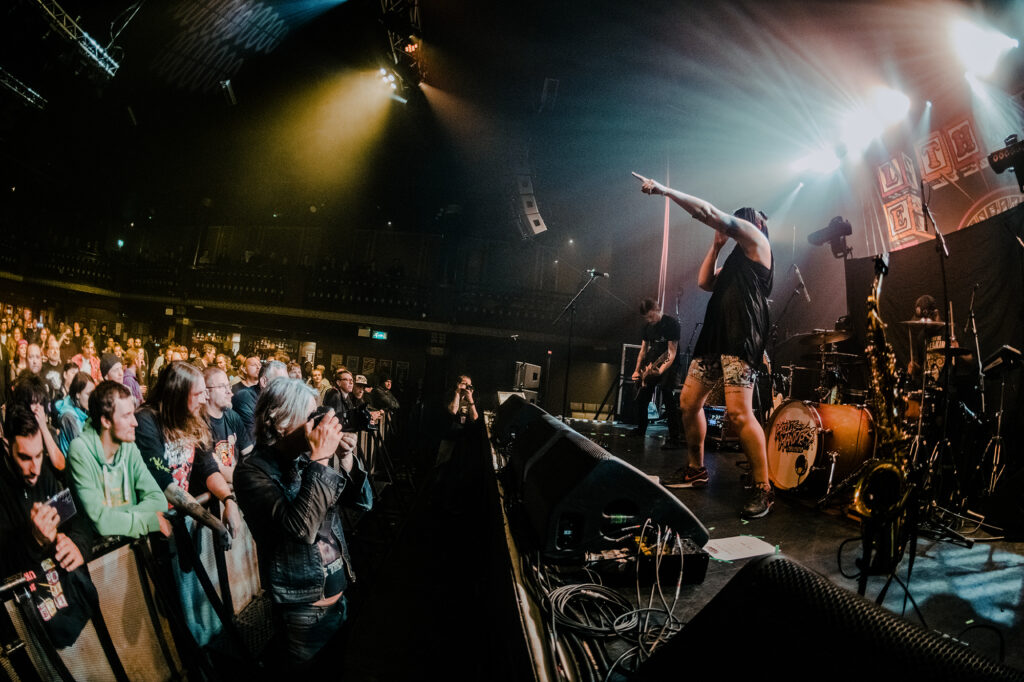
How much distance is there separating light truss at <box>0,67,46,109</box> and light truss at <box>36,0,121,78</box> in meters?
1.95

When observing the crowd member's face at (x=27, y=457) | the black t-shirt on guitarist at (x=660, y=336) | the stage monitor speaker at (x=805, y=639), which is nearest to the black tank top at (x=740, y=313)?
the stage monitor speaker at (x=805, y=639)

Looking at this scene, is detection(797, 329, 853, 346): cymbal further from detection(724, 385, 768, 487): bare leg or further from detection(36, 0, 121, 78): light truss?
detection(36, 0, 121, 78): light truss

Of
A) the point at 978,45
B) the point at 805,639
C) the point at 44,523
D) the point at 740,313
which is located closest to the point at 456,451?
the point at 44,523

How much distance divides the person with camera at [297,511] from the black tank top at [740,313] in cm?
222

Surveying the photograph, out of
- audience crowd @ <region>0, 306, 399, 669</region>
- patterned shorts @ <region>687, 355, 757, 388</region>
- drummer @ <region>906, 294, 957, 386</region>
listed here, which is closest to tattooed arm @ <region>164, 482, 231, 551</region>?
audience crowd @ <region>0, 306, 399, 669</region>

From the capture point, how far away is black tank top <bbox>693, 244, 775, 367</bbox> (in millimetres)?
2605

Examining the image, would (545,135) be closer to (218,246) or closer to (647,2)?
(647,2)

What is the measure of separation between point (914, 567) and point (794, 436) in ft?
5.34

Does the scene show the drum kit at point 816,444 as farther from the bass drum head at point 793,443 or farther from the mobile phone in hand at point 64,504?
the mobile phone in hand at point 64,504

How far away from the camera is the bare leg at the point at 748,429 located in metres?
2.46

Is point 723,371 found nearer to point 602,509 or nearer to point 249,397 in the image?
point 602,509

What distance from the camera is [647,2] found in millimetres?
5844

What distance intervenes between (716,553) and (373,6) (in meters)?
9.00

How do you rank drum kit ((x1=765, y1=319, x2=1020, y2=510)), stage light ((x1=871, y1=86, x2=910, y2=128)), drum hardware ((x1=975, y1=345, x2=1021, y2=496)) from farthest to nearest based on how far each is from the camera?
stage light ((x1=871, y1=86, x2=910, y2=128)) → drum hardware ((x1=975, y1=345, x2=1021, y2=496)) → drum kit ((x1=765, y1=319, x2=1020, y2=510))
